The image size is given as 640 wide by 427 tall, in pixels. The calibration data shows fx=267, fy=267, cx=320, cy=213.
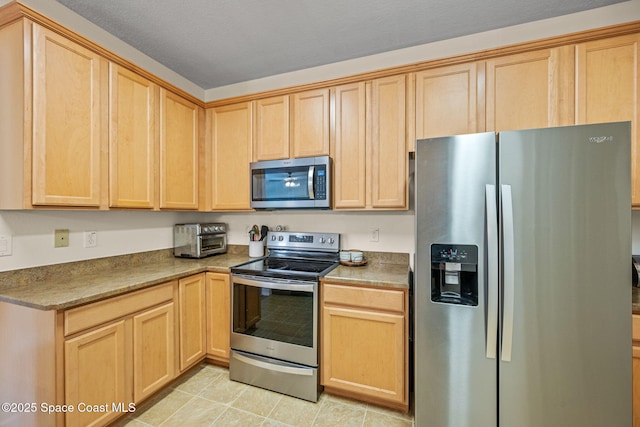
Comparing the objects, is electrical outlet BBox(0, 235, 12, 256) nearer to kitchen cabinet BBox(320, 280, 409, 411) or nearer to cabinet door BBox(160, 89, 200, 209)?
cabinet door BBox(160, 89, 200, 209)

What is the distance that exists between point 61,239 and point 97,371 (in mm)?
917

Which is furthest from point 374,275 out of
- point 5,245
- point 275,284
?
point 5,245

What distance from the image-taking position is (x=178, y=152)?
2314 millimetres

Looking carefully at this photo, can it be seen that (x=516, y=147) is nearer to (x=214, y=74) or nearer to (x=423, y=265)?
(x=423, y=265)

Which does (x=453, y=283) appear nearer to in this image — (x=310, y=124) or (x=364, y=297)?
(x=364, y=297)

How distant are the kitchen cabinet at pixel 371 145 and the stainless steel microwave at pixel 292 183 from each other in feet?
0.40

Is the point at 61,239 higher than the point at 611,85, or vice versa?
the point at 611,85

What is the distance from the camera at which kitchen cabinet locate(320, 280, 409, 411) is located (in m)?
1.72

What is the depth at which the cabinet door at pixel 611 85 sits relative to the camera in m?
1.54

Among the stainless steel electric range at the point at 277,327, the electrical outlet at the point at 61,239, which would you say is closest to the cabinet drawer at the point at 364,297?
the stainless steel electric range at the point at 277,327

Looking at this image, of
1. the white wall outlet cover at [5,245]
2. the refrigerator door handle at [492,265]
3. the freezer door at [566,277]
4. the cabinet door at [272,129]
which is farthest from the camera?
the cabinet door at [272,129]

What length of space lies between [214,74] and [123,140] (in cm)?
112

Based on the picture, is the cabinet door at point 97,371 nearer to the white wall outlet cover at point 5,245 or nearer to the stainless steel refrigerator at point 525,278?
the white wall outlet cover at point 5,245

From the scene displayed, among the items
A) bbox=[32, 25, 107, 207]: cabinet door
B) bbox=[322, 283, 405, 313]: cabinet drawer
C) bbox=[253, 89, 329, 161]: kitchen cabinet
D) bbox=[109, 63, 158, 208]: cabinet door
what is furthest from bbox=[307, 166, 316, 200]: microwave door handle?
bbox=[32, 25, 107, 207]: cabinet door
